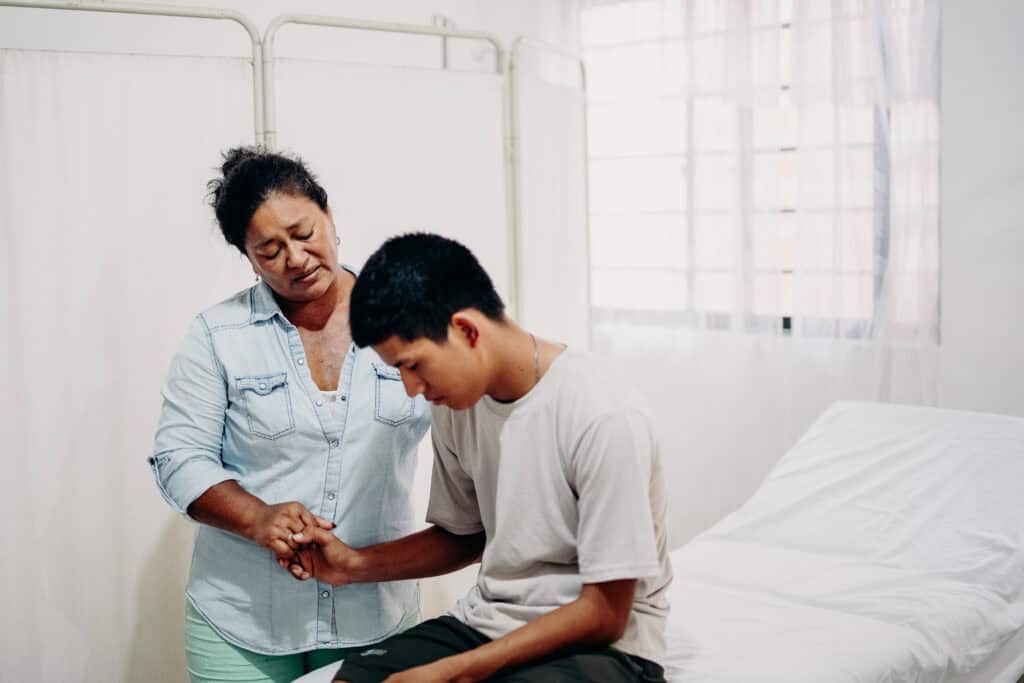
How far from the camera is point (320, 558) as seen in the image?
5.91 ft

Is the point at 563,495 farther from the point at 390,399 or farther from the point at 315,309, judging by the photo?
the point at 315,309

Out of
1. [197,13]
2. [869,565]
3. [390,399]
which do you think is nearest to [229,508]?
[390,399]

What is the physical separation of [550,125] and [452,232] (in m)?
0.47

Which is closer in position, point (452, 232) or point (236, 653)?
point (236, 653)

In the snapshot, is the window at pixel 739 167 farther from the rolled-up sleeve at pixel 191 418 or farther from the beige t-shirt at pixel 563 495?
the rolled-up sleeve at pixel 191 418

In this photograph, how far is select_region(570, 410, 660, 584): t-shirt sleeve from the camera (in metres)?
1.46

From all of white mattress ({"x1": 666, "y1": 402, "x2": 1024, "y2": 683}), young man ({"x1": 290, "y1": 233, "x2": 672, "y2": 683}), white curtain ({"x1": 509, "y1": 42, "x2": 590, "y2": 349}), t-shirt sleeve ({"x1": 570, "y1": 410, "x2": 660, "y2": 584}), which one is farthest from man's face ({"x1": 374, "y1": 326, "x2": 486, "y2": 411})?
white curtain ({"x1": 509, "y1": 42, "x2": 590, "y2": 349})

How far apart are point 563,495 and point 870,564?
49.4 inches

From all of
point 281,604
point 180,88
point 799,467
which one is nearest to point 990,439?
point 799,467

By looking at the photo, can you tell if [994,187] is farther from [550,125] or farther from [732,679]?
[732,679]

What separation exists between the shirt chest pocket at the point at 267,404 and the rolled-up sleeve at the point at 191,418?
0.05m

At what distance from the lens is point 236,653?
1.89m

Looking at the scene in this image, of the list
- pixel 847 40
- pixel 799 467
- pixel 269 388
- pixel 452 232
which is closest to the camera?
pixel 269 388

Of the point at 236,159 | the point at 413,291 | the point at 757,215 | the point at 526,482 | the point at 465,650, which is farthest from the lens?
the point at 757,215
